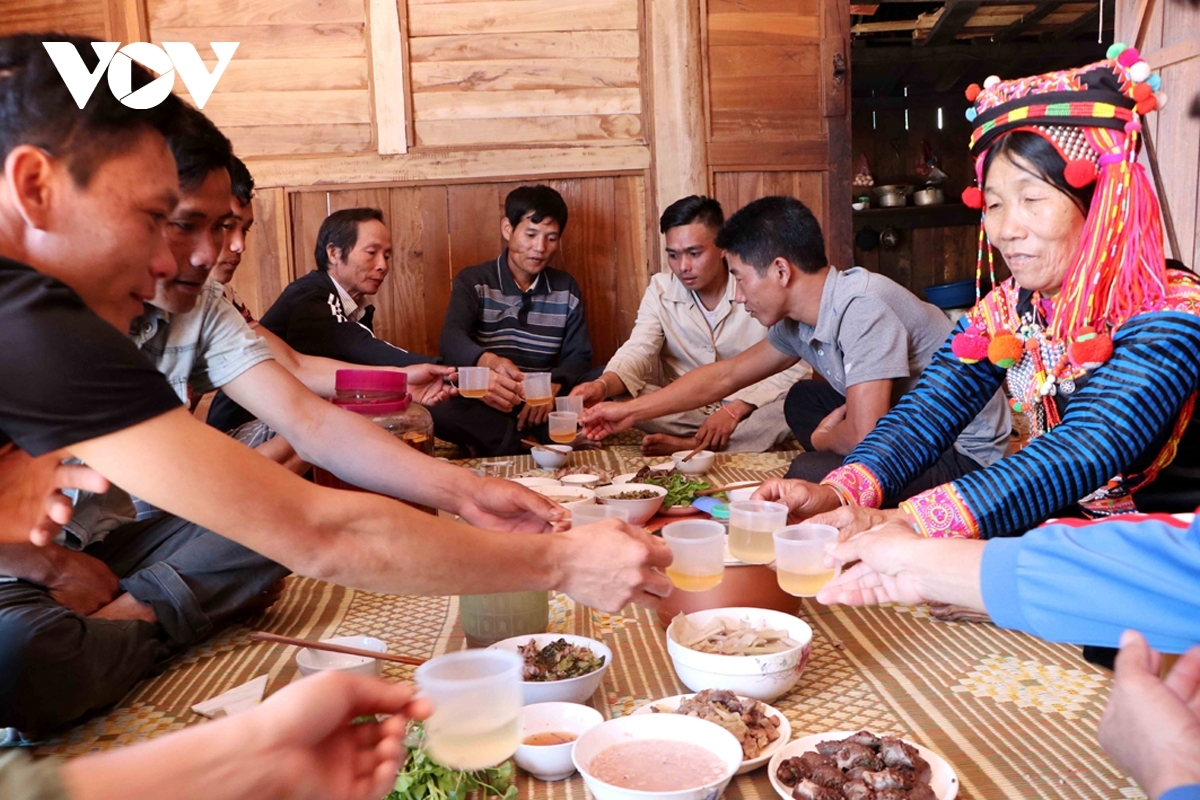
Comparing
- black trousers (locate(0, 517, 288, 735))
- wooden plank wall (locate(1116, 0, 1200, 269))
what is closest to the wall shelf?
wooden plank wall (locate(1116, 0, 1200, 269))

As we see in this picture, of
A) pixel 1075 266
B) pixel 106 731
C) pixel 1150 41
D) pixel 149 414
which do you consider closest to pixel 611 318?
pixel 1150 41

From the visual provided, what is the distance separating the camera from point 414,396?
12.5ft

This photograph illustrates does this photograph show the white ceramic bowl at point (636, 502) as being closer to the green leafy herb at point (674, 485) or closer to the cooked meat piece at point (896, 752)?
the green leafy herb at point (674, 485)

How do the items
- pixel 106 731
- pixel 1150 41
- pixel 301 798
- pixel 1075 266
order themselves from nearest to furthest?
1. pixel 301 798
2. pixel 106 731
3. pixel 1075 266
4. pixel 1150 41

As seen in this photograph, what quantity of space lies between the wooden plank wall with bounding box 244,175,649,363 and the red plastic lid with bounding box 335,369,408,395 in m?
2.63

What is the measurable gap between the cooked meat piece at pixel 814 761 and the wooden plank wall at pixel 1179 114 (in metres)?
2.65

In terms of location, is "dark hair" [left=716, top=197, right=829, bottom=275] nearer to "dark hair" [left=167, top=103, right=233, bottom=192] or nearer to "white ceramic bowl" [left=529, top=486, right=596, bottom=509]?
"white ceramic bowl" [left=529, top=486, right=596, bottom=509]

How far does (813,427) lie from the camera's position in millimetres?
3791

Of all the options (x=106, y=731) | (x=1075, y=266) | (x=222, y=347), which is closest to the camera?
(x=106, y=731)

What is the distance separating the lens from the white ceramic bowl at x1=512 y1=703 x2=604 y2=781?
1.43m

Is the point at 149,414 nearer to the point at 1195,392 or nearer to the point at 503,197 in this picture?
the point at 1195,392

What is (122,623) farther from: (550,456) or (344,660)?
(550,456)

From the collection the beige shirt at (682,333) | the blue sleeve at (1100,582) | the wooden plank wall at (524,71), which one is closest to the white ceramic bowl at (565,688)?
the blue sleeve at (1100,582)

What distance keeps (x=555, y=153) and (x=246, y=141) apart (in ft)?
Result: 5.31
